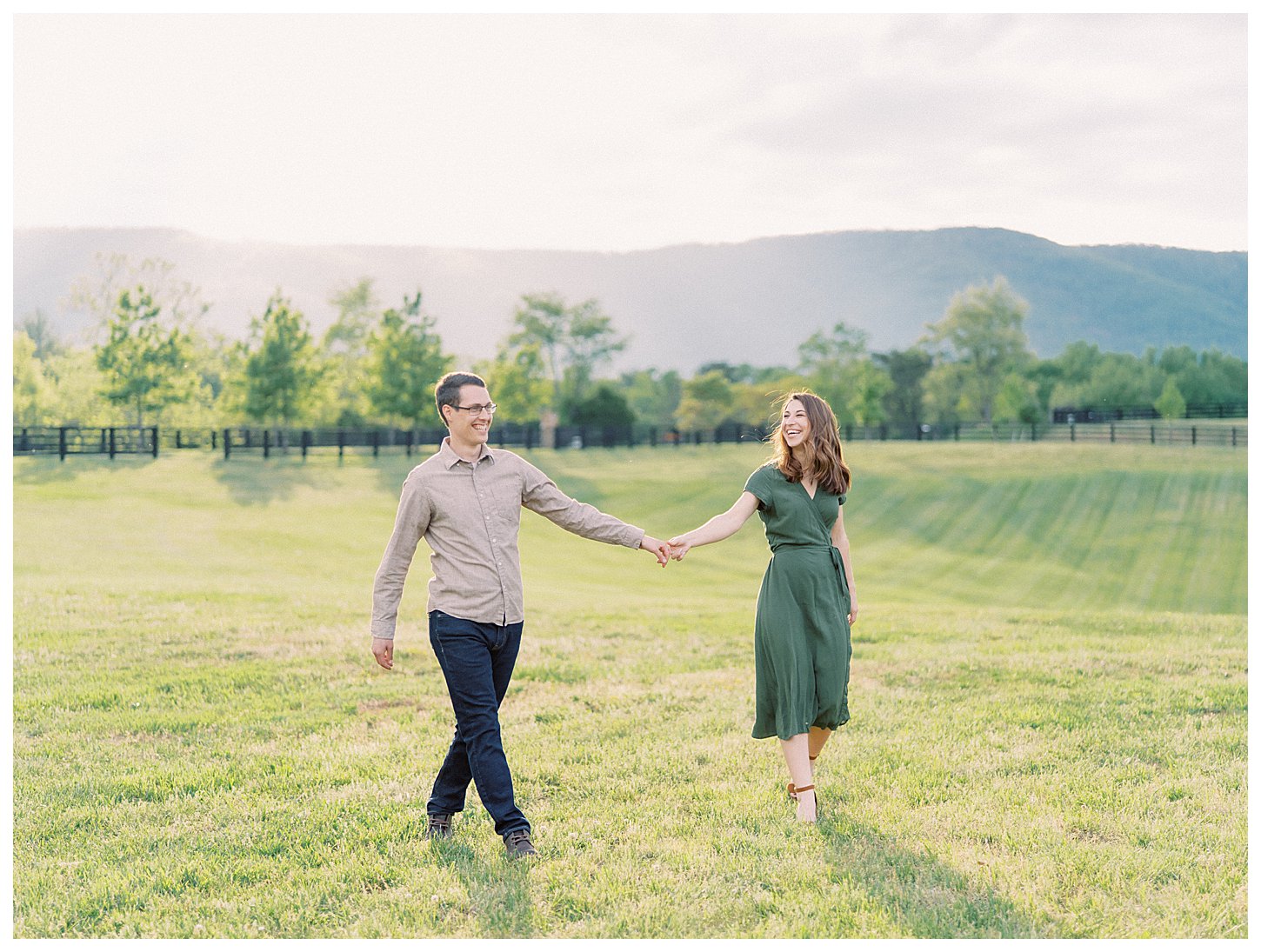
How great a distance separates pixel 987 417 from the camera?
110 metres

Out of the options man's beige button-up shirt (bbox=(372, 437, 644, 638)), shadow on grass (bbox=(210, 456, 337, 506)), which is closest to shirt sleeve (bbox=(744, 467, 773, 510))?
man's beige button-up shirt (bbox=(372, 437, 644, 638))

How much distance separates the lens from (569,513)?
5598mm

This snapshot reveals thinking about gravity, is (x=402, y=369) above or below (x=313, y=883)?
above

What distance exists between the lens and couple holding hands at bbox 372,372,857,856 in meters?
5.16

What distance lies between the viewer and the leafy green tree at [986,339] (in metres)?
108

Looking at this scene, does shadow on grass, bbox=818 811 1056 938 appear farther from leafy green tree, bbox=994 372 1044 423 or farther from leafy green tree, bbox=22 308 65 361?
leafy green tree, bbox=22 308 65 361

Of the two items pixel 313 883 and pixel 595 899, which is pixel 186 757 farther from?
pixel 595 899

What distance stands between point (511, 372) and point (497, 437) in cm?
2255

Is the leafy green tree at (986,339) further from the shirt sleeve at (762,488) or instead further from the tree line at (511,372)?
the shirt sleeve at (762,488)

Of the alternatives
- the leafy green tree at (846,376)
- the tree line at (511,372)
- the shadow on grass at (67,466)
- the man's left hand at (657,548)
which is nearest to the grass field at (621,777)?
the man's left hand at (657,548)

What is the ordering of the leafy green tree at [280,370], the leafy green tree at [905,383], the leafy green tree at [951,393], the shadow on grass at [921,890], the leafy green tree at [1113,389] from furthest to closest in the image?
the leafy green tree at [905,383] → the leafy green tree at [1113,389] → the leafy green tree at [951,393] → the leafy green tree at [280,370] → the shadow on grass at [921,890]

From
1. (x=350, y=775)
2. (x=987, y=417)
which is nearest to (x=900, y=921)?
(x=350, y=775)

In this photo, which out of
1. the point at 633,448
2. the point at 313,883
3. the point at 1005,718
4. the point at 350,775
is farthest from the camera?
the point at 633,448

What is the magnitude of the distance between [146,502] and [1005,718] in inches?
1157
